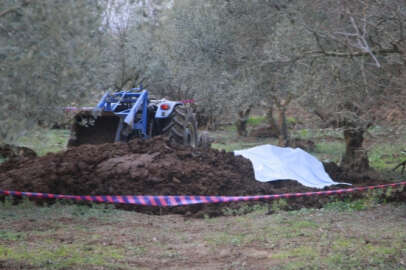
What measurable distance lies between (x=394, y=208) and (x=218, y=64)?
561 cm

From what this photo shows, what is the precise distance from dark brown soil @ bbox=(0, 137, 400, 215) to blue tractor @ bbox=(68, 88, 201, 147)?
4.40 feet

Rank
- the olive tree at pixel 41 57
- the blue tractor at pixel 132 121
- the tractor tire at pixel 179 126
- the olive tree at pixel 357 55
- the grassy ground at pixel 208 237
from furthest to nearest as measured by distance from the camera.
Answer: the tractor tire at pixel 179 126
the blue tractor at pixel 132 121
the olive tree at pixel 357 55
the grassy ground at pixel 208 237
the olive tree at pixel 41 57

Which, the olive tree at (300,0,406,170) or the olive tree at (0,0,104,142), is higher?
the olive tree at (300,0,406,170)

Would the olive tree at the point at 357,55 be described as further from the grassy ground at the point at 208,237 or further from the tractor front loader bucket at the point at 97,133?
the tractor front loader bucket at the point at 97,133

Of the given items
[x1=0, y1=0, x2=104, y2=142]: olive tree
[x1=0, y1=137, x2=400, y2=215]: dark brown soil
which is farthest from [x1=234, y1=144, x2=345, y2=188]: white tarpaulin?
[x1=0, y1=0, x2=104, y2=142]: olive tree

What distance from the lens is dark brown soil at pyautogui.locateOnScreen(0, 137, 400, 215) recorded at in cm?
856

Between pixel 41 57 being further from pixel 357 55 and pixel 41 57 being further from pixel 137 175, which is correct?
pixel 137 175

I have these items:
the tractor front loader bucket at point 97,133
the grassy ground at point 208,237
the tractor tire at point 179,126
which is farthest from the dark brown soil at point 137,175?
the tractor tire at point 179,126

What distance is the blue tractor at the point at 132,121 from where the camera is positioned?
36.4ft

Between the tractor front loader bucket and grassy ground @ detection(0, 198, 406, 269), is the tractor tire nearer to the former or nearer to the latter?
the tractor front loader bucket

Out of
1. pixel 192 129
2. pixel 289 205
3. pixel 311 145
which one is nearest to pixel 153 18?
pixel 311 145

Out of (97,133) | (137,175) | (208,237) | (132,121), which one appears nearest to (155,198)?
(137,175)

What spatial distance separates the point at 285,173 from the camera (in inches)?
416

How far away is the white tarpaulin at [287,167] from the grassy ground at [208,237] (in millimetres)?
1842
